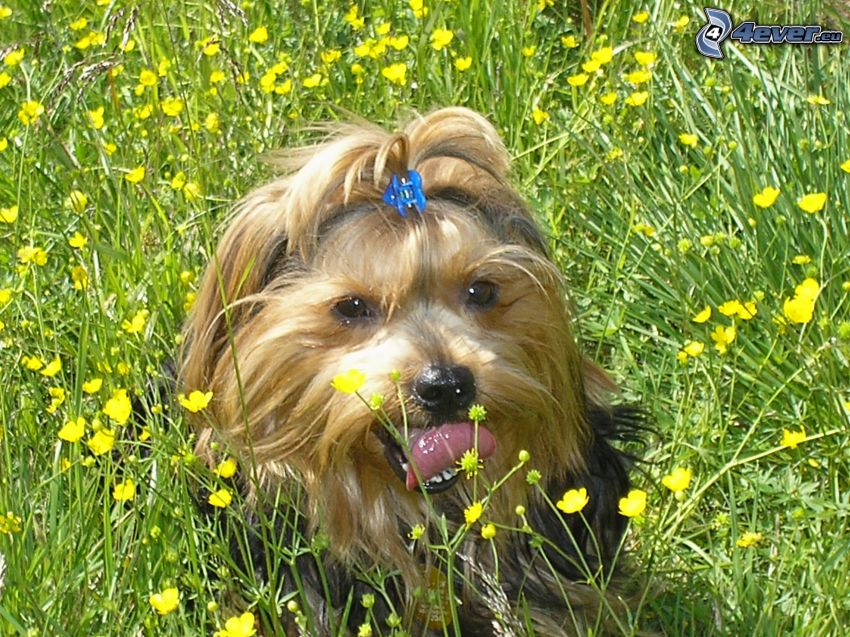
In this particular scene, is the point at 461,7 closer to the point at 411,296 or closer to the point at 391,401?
the point at 411,296

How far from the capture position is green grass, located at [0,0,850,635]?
2.96 meters

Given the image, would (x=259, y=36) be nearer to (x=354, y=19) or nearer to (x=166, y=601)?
(x=354, y=19)

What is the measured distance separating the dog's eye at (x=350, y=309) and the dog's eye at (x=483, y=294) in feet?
0.71

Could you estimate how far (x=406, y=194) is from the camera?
2947 mm

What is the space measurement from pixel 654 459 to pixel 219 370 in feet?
3.99

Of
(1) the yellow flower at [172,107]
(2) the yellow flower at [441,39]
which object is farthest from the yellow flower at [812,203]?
(1) the yellow flower at [172,107]

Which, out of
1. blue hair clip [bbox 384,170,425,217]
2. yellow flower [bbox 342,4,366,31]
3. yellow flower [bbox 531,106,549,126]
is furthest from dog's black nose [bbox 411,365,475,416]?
yellow flower [bbox 342,4,366,31]

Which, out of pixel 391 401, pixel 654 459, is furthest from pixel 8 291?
pixel 654 459

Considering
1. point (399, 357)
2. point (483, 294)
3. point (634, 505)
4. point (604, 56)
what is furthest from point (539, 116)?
→ point (634, 505)

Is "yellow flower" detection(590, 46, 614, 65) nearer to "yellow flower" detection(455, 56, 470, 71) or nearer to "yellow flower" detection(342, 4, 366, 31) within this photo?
"yellow flower" detection(455, 56, 470, 71)

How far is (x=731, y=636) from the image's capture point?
3031mm

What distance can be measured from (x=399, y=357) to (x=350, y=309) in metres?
0.20

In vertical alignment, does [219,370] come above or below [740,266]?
above

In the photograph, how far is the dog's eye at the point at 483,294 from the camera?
2.99 meters
